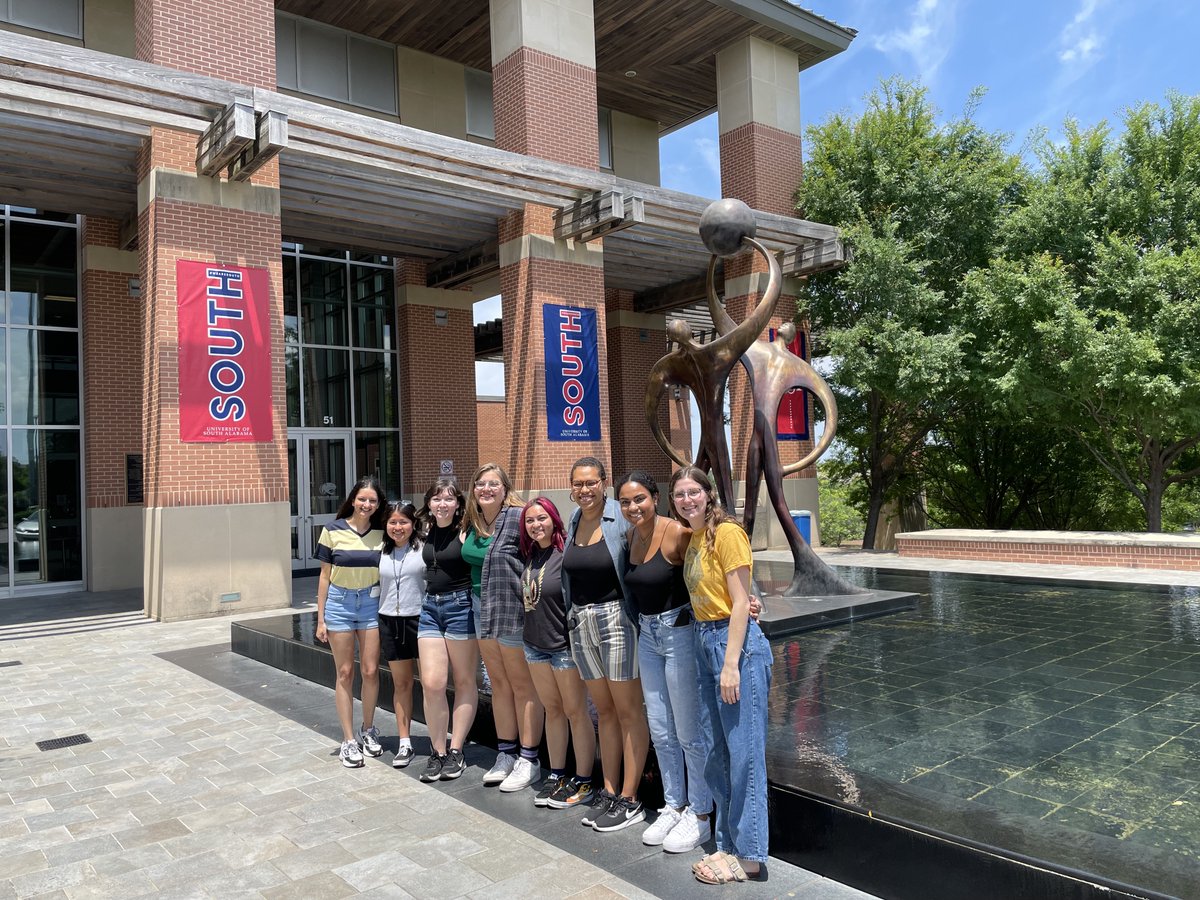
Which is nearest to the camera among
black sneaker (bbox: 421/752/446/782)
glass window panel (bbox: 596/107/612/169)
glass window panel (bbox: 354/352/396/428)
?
black sneaker (bbox: 421/752/446/782)

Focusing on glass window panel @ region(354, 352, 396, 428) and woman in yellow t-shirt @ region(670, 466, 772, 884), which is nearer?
woman in yellow t-shirt @ region(670, 466, 772, 884)

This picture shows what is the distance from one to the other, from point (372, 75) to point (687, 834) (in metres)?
17.4

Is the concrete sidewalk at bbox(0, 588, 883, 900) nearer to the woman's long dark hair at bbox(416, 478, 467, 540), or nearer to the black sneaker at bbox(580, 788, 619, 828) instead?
the black sneaker at bbox(580, 788, 619, 828)

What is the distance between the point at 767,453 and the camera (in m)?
8.50

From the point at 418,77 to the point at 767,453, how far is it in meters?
13.5

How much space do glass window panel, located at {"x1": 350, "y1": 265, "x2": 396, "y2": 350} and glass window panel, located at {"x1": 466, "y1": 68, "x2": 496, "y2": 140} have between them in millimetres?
3878

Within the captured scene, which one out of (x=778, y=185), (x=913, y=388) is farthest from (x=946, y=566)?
(x=778, y=185)

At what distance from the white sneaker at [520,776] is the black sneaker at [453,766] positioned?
0.34 m

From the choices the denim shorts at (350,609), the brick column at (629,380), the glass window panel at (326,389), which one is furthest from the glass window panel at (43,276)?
the denim shorts at (350,609)

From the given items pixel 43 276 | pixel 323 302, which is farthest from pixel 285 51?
pixel 43 276

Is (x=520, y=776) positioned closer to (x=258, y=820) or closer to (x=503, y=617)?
(x=503, y=617)

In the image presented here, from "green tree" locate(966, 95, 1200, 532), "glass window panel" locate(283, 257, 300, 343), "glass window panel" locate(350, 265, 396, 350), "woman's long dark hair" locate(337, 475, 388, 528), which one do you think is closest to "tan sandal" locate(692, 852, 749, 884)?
"woman's long dark hair" locate(337, 475, 388, 528)

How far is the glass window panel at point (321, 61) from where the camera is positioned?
16781 mm

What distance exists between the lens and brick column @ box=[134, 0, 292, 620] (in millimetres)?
10688
